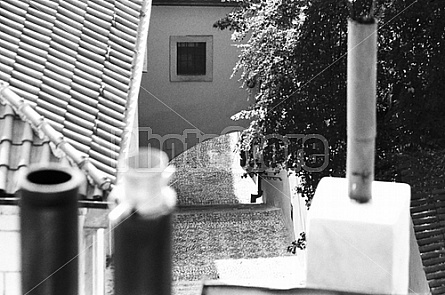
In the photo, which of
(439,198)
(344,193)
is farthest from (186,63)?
(344,193)

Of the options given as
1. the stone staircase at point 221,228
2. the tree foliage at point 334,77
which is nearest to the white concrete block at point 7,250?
the tree foliage at point 334,77

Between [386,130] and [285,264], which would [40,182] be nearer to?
[386,130]

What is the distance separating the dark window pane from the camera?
2084 cm

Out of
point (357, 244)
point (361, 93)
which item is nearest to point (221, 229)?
point (357, 244)

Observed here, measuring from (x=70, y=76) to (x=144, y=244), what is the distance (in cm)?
622

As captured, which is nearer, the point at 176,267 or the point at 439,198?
the point at 439,198

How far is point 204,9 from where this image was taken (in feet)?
67.9

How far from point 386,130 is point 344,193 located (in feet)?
32.0

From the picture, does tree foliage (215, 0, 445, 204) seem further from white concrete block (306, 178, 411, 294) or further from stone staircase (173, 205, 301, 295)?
white concrete block (306, 178, 411, 294)

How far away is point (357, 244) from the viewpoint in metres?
2.36

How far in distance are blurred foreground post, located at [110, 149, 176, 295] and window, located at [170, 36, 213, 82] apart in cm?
1999

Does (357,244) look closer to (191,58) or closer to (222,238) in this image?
(222,238)

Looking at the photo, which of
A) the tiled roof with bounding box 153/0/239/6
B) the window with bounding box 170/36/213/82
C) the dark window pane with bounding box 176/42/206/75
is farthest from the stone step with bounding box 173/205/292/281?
the tiled roof with bounding box 153/0/239/6

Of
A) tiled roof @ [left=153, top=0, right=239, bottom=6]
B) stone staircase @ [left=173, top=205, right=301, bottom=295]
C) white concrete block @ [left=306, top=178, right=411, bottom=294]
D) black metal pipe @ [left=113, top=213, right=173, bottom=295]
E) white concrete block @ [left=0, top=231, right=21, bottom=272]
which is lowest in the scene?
stone staircase @ [left=173, top=205, right=301, bottom=295]
